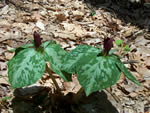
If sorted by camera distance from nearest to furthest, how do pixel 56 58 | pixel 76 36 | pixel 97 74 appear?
1. pixel 97 74
2. pixel 56 58
3. pixel 76 36

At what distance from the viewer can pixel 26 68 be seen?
3.34 ft

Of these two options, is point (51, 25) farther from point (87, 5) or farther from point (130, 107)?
point (130, 107)

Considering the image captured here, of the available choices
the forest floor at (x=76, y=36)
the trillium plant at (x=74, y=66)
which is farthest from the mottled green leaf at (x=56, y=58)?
the forest floor at (x=76, y=36)

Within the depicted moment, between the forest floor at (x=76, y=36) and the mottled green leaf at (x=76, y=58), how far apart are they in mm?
443

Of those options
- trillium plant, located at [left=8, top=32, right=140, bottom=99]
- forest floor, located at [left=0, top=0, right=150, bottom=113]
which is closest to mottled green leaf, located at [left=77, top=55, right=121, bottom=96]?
trillium plant, located at [left=8, top=32, right=140, bottom=99]

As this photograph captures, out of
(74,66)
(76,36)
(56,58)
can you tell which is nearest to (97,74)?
(74,66)

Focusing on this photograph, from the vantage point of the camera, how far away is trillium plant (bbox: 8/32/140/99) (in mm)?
965

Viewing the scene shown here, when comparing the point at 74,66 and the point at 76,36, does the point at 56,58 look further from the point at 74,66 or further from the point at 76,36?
the point at 76,36

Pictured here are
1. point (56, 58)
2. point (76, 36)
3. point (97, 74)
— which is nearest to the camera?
point (97, 74)

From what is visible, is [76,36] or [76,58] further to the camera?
[76,36]

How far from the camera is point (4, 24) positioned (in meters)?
2.03

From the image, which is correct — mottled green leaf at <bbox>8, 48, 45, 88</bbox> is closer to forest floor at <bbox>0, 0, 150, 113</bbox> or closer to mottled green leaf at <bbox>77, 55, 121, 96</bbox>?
mottled green leaf at <bbox>77, 55, 121, 96</bbox>

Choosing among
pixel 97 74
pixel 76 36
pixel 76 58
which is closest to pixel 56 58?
pixel 76 58

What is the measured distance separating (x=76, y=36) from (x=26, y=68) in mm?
1153
